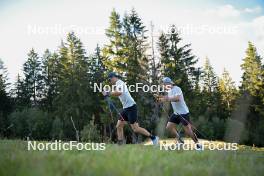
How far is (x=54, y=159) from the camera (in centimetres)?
497

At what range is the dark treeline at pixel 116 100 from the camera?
138 feet

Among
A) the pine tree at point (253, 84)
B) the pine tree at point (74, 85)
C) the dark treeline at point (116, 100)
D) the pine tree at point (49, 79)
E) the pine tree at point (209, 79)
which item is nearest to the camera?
the dark treeline at point (116, 100)

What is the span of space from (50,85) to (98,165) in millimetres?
57456

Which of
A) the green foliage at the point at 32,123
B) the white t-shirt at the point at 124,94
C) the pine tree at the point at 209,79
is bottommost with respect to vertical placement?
the green foliage at the point at 32,123

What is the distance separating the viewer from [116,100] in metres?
39.8

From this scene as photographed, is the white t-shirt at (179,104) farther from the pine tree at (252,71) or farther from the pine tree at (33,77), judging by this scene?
the pine tree at (33,77)

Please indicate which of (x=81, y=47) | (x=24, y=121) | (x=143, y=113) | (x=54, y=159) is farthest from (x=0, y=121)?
(x=54, y=159)

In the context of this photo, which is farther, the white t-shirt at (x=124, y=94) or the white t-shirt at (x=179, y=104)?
the white t-shirt at (x=179, y=104)

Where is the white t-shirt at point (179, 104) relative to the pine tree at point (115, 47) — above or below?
below

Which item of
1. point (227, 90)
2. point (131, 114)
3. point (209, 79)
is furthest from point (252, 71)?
point (131, 114)

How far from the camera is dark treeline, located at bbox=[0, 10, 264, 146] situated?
42.1m

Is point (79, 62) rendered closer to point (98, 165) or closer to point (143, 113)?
point (143, 113)

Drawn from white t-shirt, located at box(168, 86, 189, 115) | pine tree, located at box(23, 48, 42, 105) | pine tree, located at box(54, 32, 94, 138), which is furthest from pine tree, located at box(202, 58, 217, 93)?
white t-shirt, located at box(168, 86, 189, 115)

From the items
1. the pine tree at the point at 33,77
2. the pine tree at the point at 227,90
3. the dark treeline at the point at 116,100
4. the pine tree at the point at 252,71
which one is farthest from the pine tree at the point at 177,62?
the pine tree at the point at 33,77
